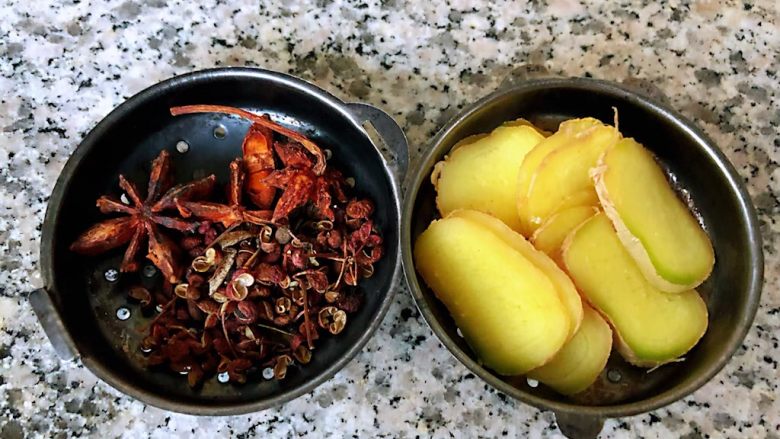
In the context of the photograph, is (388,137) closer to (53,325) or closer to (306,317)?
(306,317)

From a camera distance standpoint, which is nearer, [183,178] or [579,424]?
[579,424]

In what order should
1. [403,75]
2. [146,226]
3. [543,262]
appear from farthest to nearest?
1. [403,75]
2. [146,226]
3. [543,262]

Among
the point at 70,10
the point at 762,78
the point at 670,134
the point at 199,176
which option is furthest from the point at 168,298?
the point at 762,78

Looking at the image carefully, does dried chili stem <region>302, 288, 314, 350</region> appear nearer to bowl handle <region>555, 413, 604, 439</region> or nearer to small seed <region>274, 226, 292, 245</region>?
small seed <region>274, 226, 292, 245</region>

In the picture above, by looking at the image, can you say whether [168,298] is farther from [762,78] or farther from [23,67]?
[762,78]

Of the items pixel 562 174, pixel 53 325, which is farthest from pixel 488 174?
pixel 53 325

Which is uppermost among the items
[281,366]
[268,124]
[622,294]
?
[268,124]
